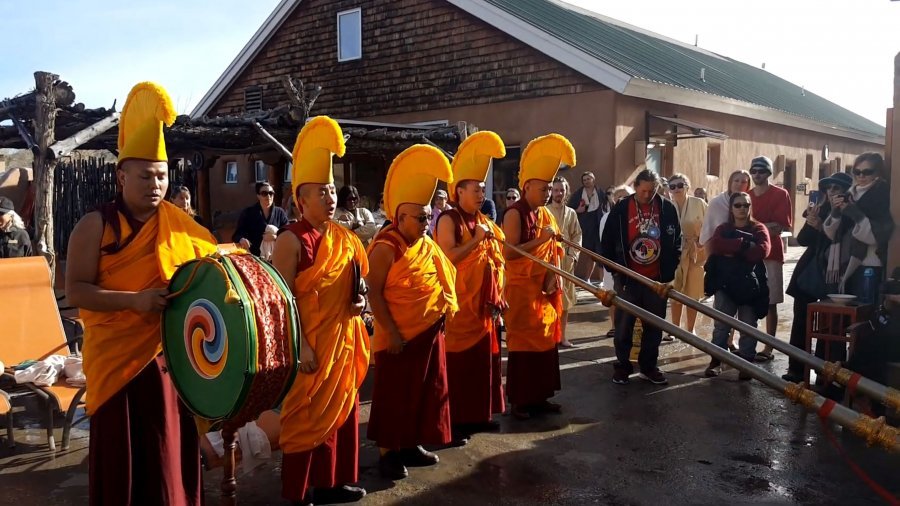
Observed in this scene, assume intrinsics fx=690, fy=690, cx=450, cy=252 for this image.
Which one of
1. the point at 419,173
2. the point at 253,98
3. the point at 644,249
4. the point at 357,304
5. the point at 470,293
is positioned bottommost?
the point at 470,293

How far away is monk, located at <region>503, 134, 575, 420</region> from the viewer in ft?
17.1

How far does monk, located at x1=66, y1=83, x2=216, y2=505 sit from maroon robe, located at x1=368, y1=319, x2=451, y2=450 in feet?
4.56

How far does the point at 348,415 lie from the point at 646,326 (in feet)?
10.9

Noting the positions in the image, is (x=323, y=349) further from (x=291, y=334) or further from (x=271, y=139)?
(x=271, y=139)

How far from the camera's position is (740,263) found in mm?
6250

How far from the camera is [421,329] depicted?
13.5 feet

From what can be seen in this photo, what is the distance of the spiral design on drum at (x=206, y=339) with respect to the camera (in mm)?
2492

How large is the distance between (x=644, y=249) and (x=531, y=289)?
133 cm

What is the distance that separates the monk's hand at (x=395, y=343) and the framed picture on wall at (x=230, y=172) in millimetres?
15743

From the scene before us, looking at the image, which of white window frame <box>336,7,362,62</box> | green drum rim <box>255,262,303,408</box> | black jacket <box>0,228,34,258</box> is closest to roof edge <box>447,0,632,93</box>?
white window frame <box>336,7,362,62</box>

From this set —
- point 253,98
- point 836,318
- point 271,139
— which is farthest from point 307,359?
point 253,98

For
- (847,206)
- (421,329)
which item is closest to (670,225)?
(847,206)

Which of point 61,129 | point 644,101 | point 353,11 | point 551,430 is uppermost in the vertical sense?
point 353,11

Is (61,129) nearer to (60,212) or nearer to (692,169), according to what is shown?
(60,212)
